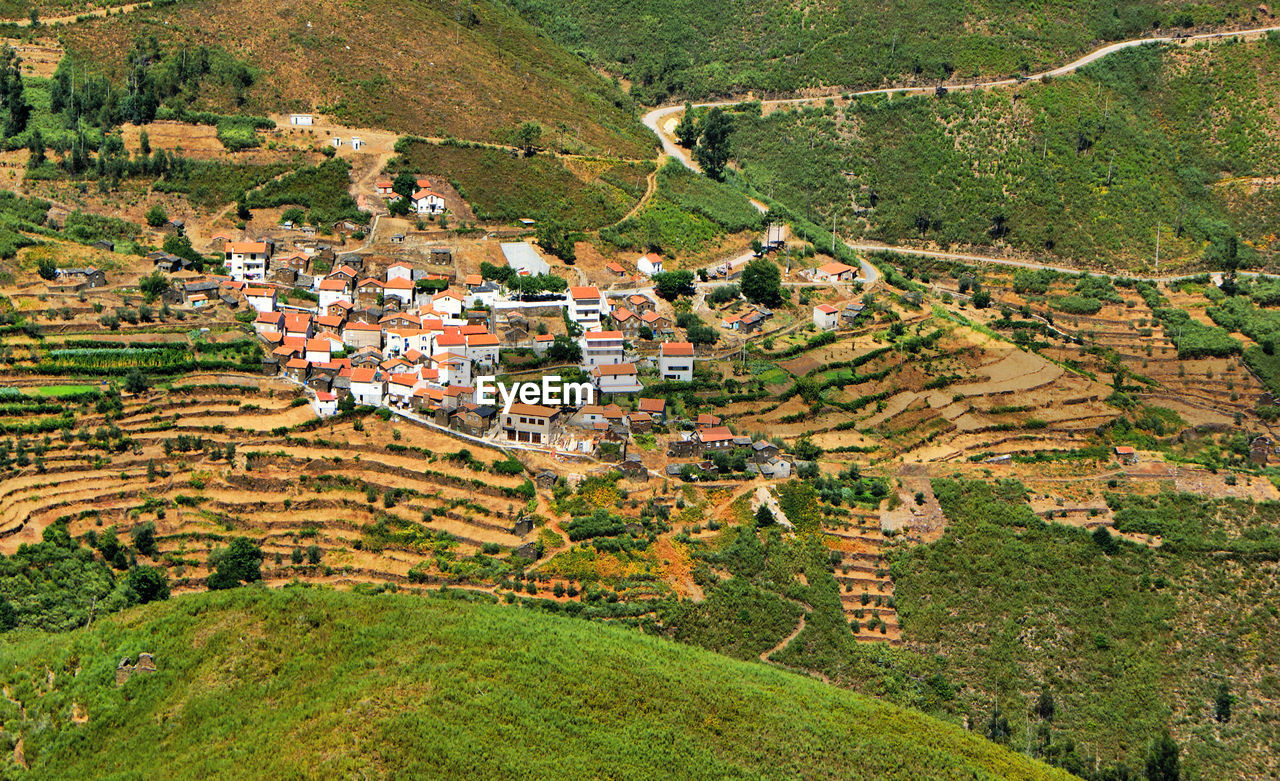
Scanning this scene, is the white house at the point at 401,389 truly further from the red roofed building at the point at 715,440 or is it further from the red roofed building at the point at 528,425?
the red roofed building at the point at 715,440

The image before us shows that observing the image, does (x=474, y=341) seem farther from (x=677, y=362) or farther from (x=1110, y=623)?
(x=1110, y=623)

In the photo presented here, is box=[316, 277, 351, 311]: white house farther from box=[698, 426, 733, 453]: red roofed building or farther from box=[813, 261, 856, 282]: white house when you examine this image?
box=[813, 261, 856, 282]: white house

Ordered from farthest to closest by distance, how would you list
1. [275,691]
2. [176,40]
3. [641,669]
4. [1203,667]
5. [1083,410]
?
1. [176,40]
2. [1083,410]
3. [1203,667]
4. [641,669]
5. [275,691]

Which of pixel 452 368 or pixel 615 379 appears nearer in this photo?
pixel 452 368

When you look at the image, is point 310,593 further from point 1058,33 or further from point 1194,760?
point 1058,33

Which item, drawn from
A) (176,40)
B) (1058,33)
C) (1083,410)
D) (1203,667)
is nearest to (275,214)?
(176,40)

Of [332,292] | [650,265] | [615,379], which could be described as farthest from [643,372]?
[332,292]

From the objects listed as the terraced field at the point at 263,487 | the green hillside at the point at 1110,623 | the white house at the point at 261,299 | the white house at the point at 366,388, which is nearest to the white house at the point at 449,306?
the white house at the point at 366,388
